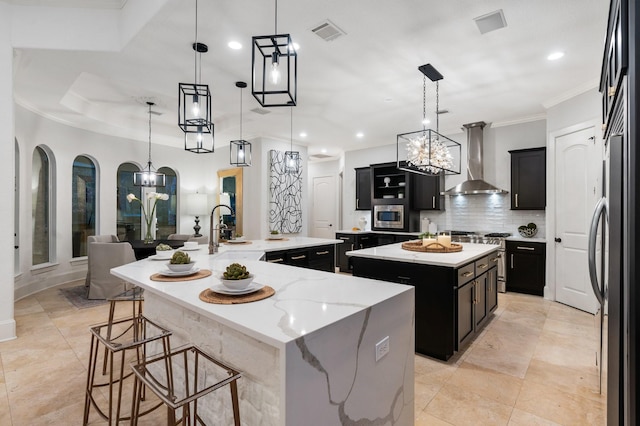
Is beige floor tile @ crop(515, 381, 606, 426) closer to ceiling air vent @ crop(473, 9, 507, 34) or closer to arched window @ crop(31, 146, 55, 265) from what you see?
ceiling air vent @ crop(473, 9, 507, 34)

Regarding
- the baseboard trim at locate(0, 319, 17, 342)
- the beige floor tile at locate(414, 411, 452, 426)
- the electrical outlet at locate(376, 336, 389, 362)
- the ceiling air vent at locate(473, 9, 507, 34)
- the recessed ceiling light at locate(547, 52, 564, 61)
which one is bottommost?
the beige floor tile at locate(414, 411, 452, 426)

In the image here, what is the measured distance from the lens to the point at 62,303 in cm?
449

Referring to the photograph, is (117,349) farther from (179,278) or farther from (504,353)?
(504,353)

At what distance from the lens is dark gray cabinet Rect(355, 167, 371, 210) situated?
289 inches

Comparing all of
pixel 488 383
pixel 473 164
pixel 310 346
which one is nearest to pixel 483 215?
pixel 473 164

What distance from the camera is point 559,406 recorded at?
7.18 ft

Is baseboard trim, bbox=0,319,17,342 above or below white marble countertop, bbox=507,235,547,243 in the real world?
below

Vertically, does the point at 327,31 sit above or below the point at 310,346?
above

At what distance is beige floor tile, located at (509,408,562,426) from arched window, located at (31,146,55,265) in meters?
6.76

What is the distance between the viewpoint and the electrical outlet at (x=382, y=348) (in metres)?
1.47

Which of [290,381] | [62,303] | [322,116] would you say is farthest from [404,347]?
[62,303]

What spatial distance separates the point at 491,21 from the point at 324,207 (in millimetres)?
6827

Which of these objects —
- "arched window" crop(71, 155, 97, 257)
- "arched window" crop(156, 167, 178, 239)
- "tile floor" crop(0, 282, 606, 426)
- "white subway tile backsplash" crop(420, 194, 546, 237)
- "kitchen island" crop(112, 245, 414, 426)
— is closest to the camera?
"kitchen island" crop(112, 245, 414, 426)

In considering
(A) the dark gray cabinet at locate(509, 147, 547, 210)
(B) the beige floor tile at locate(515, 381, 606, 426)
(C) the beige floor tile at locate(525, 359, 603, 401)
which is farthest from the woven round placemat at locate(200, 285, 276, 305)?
(A) the dark gray cabinet at locate(509, 147, 547, 210)
